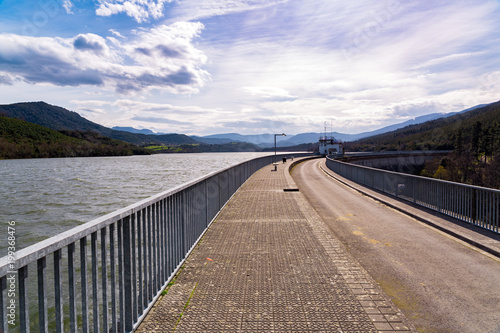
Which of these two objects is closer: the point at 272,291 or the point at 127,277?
the point at 127,277

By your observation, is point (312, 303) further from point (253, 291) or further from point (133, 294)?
point (133, 294)

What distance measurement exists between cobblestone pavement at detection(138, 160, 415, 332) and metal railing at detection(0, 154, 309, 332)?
0.28 metres

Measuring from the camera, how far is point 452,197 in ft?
30.3

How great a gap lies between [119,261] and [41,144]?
16178 cm

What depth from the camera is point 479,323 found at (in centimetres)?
371

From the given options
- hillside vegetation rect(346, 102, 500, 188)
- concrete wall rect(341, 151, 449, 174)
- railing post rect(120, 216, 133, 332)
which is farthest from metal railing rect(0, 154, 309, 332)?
hillside vegetation rect(346, 102, 500, 188)

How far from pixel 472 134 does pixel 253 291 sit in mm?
121474

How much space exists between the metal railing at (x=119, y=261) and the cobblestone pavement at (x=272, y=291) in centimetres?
28

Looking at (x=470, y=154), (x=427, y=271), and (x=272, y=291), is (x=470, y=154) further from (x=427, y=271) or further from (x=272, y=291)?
(x=272, y=291)

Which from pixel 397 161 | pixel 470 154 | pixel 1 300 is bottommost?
pixel 397 161

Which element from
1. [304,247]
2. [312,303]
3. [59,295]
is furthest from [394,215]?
[59,295]

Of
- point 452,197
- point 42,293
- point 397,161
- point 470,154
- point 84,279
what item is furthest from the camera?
point 470,154

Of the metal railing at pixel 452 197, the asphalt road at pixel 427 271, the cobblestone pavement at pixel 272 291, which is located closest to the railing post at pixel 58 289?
the cobblestone pavement at pixel 272 291

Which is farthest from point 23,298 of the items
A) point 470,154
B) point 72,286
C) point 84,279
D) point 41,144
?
point 41,144
